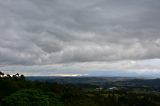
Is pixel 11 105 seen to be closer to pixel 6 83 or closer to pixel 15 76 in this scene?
pixel 6 83

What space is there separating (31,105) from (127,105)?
188ft

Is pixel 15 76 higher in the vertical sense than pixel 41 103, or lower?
higher

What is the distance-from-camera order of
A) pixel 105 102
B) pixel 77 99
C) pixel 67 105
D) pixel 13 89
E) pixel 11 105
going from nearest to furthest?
pixel 11 105 → pixel 67 105 → pixel 13 89 → pixel 77 99 → pixel 105 102

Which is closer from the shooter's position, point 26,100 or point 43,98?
point 26,100

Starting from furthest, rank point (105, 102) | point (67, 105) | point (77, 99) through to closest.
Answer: point (105, 102) < point (77, 99) < point (67, 105)

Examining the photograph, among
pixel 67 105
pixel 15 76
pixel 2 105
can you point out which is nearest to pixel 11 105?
pixel 2 105

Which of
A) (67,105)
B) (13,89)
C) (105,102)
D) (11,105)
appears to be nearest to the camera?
(11,105)

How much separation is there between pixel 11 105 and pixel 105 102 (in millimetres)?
56249

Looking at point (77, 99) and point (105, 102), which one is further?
point (105, 102)

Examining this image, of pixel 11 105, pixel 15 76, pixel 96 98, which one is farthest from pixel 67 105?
pixel 15 76

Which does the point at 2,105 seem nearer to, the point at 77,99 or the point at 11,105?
the point at 11,105

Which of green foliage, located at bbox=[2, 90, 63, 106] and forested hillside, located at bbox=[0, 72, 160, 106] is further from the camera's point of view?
forested hillside, located at bbox=[0, 72, 160, 106]

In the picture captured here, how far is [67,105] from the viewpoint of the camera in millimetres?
90000

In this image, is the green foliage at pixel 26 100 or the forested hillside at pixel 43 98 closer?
the green foliage at pixel 26 100
